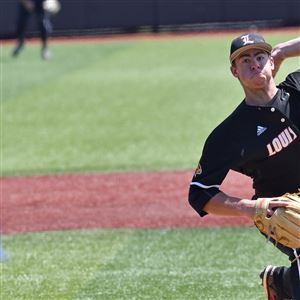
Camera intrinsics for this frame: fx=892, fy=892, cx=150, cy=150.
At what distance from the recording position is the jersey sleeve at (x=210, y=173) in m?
4.79

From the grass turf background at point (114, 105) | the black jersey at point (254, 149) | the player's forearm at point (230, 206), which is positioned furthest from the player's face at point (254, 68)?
the grass turf background at point (114, 105)

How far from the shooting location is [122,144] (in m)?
12.8

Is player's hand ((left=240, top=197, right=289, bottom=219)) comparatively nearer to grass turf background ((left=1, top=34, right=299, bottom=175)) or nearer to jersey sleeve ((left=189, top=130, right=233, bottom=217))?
jersey sleeve ((left=189, top=130, right=233, bottom=217))

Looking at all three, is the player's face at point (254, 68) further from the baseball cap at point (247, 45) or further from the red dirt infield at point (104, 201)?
the red dirt infield at point (104, 201)

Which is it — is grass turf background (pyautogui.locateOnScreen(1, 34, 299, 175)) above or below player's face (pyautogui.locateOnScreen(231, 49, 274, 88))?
below

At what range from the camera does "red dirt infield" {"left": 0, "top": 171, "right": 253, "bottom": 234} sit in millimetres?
8727

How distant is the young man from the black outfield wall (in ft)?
76.6

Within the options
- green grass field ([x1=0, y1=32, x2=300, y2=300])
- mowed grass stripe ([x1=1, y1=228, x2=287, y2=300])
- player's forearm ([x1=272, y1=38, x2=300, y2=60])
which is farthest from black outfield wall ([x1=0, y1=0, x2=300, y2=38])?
player's forearm ([x1=272, y1=38, x2=300, y2=60])

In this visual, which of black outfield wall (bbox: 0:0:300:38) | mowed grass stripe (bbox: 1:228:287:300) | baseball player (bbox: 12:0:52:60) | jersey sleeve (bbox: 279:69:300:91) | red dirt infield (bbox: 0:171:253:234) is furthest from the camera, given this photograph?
black outfield wall (bbox: 0:0:300:38)

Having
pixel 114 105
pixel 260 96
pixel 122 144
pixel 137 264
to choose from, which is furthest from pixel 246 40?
pixel 114 105

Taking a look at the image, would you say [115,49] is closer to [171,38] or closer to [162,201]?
[171,38]

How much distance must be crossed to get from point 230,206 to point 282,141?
0.49 metres

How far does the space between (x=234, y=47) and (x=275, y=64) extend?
582 mm

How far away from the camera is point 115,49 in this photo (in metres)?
24.7
